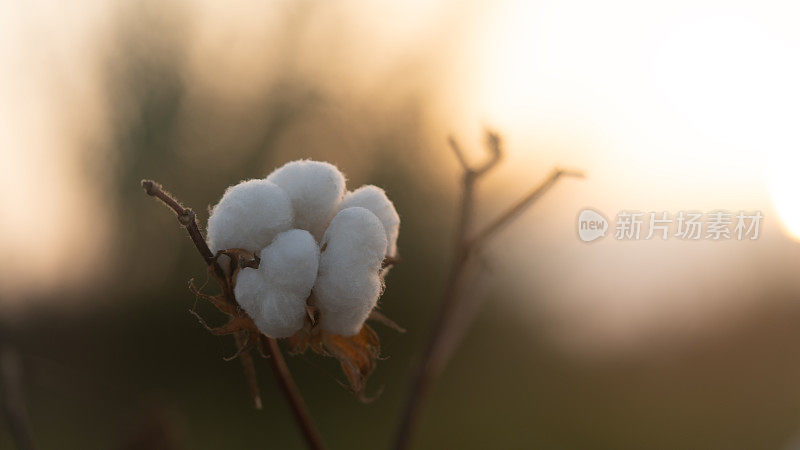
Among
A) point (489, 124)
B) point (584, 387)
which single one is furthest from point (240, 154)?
point (489, 124)

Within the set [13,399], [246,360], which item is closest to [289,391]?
[246,360]

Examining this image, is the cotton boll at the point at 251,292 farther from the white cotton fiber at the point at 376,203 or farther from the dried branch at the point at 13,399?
the dried branch at the point at 13,399

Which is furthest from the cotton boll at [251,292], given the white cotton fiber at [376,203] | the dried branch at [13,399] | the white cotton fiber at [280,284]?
the dried branch at [13,399]

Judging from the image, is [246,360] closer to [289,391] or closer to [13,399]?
[289,391]

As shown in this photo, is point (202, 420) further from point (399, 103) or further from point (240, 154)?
point (399, 103)

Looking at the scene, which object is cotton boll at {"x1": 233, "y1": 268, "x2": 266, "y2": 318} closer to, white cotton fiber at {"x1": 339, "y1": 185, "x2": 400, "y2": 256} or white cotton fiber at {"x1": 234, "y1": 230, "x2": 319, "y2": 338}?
white cotton fiber at {"x1": 234, "y1": 230, "x2": 319, "y2": 338}

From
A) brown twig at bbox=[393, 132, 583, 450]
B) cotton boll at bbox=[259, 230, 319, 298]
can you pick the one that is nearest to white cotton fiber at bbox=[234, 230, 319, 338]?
cotton boll at bbox=[259, 230, 319, 298]

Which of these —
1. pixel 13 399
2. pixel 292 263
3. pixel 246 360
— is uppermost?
pixel 292 263
